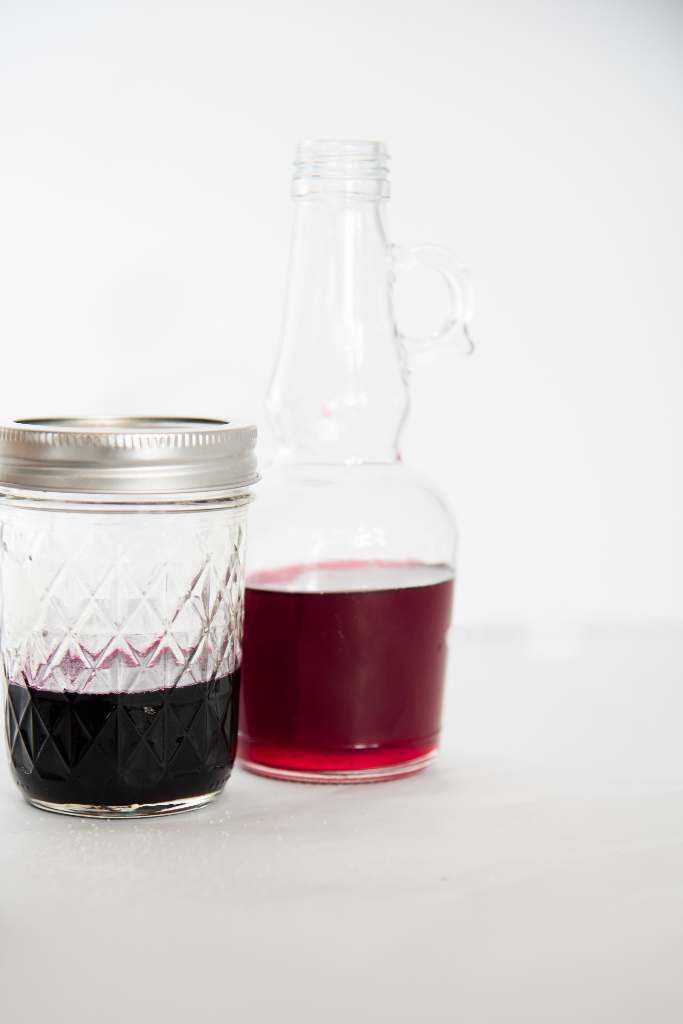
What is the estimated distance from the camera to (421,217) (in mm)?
1106

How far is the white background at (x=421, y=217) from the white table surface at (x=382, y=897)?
0.35m

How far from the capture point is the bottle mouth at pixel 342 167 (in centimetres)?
76

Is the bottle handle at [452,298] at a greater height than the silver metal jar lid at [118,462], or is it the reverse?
the bottle handle at [452,298]

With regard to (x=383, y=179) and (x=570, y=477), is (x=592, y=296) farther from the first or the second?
(x=383, y=179)

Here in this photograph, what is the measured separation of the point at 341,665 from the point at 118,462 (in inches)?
6.9

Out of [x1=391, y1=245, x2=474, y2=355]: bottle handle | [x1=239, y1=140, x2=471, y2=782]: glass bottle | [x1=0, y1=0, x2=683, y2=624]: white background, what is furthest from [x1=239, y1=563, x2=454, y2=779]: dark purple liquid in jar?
[x1=0, y1=0, x2=683, y2=624]: white background

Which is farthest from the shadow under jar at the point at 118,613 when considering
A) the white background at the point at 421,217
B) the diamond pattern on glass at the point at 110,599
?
the white background at the point at 421,217

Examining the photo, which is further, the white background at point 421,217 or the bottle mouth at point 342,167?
the white background at point 421,217

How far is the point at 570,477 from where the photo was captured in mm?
1174

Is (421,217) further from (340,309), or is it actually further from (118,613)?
(118,613)

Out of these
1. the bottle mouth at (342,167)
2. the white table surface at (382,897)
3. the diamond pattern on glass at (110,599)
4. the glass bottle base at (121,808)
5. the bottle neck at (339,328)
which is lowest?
the white table surface at (382,897)

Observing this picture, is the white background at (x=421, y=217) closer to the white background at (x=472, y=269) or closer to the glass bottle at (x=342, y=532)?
the white background at (x=472, y=269)

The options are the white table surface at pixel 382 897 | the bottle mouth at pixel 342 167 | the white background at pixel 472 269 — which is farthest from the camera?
the white background at pixel 472 269

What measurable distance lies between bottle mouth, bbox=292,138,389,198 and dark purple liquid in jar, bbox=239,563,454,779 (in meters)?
0.21
